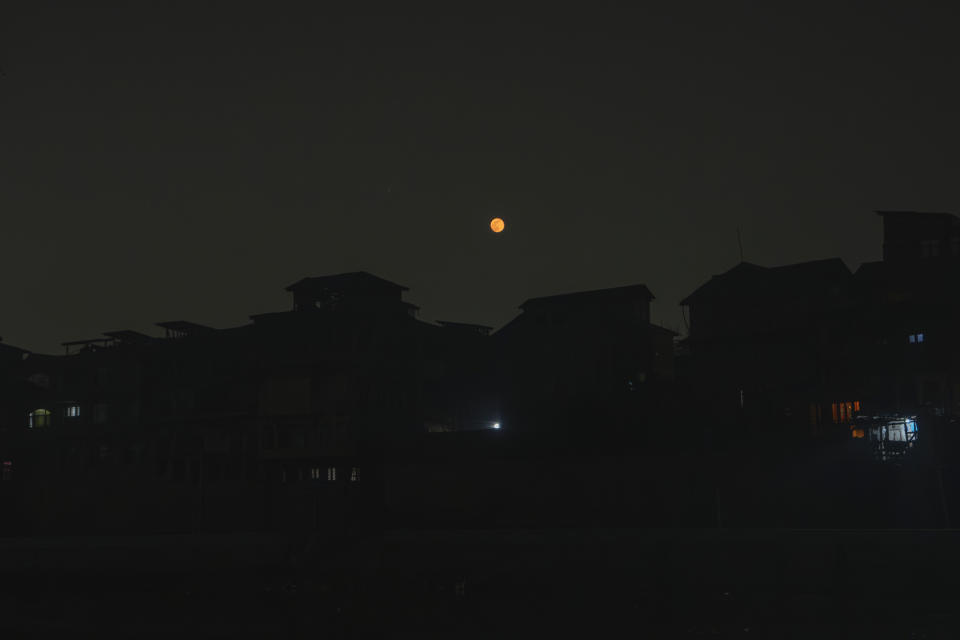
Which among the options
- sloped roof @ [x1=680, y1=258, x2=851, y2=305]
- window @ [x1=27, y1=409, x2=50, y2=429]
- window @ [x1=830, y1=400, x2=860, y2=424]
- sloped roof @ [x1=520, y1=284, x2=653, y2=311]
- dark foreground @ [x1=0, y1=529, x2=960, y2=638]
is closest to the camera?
dark foreground @ [x1=0, y1=529, x2=960, y2=638]

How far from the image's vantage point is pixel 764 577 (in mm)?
30469

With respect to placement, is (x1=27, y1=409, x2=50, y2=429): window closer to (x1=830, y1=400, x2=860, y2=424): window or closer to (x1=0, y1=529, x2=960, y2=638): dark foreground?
(x1=0, y1=529, x2=960, y2=638): dark foreground

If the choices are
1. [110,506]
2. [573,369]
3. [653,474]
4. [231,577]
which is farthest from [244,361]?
[653,474]

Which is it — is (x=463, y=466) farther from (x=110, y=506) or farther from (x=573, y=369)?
(x=110, y=506)

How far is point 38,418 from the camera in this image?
244ft

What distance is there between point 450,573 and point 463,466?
13.1 meters

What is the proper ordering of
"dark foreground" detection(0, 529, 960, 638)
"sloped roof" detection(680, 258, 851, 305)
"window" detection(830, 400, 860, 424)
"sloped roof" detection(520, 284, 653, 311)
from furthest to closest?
"sloped roof" detection(520, 284, 653, 311) → "sloped roof" detection(680, 258, 851, 305) → "window" detection(830, 400, 860, 424) → "dark foreground" detection(0, 529, 960, 638)

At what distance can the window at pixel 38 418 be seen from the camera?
73.8 m

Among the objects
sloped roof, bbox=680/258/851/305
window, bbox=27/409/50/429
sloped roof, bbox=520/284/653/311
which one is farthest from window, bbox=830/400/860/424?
window, bbox=27/409/50/429

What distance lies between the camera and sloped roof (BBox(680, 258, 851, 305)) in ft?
173

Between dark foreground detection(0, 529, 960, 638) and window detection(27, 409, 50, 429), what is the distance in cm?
3465

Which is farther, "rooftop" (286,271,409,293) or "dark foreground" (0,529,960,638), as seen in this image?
"rooftop" (286,271,409,293)

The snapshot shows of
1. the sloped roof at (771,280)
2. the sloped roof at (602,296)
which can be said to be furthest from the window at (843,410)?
the sloped roof at (602,296)

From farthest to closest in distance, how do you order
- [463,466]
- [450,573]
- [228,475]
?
[228,475]
[463,466]
[450,573]
